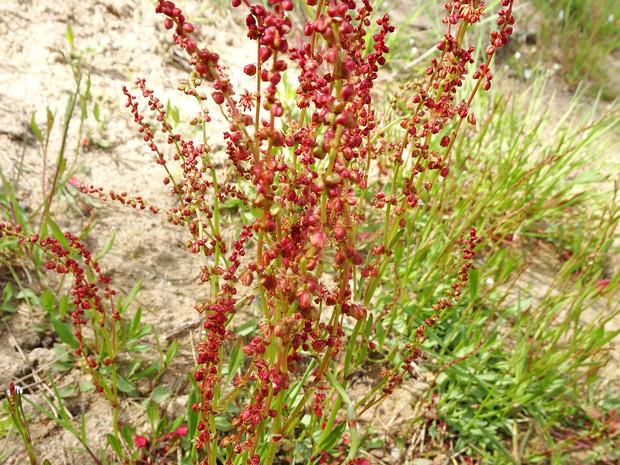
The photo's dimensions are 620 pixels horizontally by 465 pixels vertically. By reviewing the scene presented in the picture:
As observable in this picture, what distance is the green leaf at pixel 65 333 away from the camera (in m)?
1.76

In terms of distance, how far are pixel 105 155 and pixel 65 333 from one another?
1.22 m

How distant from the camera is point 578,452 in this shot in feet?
7.16

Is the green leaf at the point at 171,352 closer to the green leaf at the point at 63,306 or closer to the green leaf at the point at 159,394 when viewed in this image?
the green leaf at the point at 159,394

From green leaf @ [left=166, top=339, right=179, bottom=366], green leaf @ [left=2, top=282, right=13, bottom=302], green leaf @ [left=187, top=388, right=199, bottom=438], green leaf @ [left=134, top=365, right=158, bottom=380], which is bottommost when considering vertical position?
green leaf @ [left=134, top=365, right=158, bottom=380]

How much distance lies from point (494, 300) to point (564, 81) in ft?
13.0

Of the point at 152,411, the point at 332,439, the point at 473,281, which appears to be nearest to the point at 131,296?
the point at 152,411

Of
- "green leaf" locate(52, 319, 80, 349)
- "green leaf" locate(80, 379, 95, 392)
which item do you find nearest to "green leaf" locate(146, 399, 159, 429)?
"green leaf" locate(80, 379, 95, 392)

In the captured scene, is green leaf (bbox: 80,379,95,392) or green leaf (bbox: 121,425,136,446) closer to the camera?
green leaf (bbox: 121,425,136,446)

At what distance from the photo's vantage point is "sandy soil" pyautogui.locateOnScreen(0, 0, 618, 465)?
181 cm

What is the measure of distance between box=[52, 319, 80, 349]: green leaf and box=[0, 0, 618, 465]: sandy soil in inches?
4.6

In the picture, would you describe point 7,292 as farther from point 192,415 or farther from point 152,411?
point 192,415

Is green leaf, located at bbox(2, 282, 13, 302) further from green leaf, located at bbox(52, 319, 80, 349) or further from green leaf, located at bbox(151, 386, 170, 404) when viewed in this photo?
green leaf, located at bbox(151, 386, 170, 404)

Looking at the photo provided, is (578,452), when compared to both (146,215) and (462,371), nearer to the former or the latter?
(462,371)

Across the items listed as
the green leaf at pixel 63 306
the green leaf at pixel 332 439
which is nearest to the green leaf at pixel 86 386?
the green leaf at pixel 63 306
